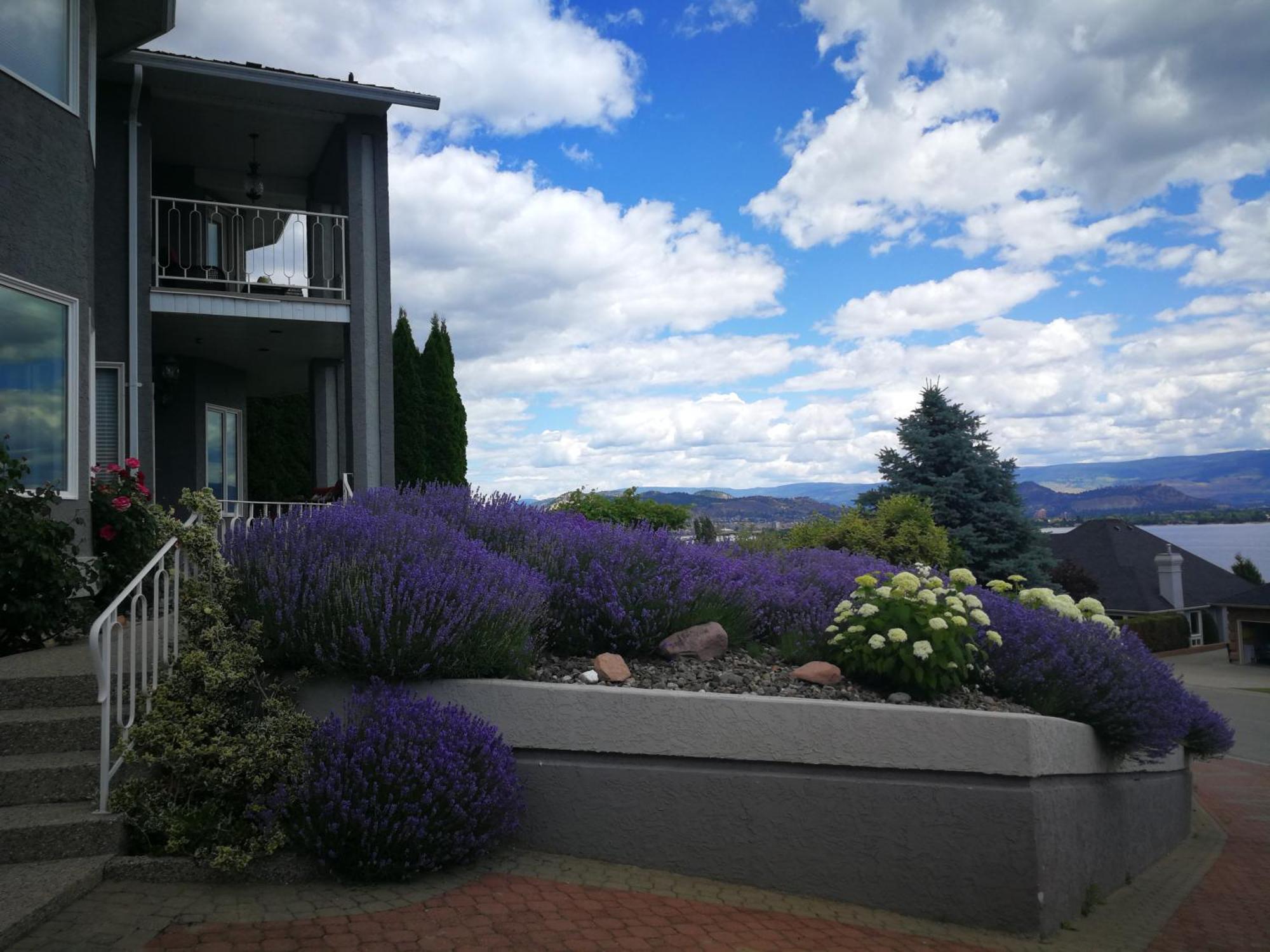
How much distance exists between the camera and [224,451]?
14.1 m

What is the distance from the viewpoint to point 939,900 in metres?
5.12

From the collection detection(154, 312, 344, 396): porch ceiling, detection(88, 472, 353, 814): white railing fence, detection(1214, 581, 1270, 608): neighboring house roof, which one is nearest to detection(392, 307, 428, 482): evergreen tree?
detection(154, 312, 344, 396): porch ceiling

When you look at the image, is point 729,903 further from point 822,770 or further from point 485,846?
point 485,846

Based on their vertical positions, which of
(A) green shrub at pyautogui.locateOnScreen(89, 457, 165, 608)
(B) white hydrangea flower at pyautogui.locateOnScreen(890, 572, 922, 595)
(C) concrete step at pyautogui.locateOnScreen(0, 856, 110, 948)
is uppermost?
(A) green shrub at pyautogui.locateOnScreen(89, 457, 165, 608)

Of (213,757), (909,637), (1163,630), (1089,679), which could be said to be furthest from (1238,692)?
(213,757)

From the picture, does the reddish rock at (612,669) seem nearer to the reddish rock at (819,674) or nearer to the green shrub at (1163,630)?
the reddish rock at (819,674)

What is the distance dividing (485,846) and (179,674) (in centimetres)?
173

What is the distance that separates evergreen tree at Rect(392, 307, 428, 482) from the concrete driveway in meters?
13.3

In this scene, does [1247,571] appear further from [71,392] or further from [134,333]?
[71,392]

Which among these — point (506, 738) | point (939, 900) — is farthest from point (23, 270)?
point (939, 900)

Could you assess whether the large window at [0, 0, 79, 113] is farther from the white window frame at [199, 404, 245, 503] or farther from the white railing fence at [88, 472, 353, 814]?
the white window frame at [199, 404, 245, 503]

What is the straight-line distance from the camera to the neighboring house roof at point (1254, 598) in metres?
36.8

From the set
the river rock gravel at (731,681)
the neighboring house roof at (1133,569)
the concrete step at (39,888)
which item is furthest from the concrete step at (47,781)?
the neighboring house roof at (1133,569)

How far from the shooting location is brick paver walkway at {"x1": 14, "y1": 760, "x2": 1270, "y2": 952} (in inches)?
148
